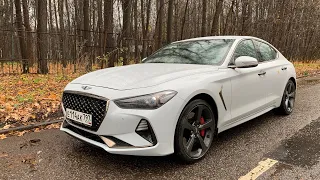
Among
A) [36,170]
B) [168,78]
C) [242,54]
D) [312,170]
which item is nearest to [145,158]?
[168,78]

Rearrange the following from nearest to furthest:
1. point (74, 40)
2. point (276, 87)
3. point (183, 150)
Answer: point (183, 150), point (276, 87), point (74, 40)

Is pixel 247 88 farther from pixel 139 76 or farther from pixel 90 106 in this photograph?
pixel 90 106

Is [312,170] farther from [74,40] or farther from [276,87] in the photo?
[74,40]

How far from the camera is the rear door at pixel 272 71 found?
→ 14.4ft

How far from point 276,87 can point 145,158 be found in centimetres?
279

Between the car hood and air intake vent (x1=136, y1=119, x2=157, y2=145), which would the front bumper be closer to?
air intake vent (x1=136, y1=119, x2=157, y2=145)

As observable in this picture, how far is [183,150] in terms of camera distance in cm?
288

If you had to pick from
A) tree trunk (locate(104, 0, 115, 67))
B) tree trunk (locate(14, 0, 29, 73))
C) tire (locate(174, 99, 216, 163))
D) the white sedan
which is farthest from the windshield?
tree trunk (locate(14, 0, 29, 73))

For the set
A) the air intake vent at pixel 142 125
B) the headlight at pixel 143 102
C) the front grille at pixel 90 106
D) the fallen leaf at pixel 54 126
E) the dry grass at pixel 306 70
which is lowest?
the fallen leaf at pixel 54 126

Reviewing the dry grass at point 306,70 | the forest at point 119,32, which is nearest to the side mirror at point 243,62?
the forest at point 119,32

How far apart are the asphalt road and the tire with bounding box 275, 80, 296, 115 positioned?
811mm

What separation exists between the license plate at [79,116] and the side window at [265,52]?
9.86 ft

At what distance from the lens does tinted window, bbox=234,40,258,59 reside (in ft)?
12.8

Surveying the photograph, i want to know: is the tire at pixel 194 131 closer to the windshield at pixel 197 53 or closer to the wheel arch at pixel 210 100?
the wheel arch at pixel 210 100
